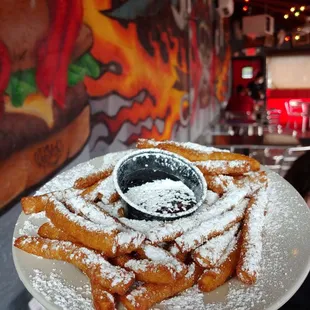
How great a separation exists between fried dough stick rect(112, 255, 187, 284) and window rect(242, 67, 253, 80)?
1384 cm

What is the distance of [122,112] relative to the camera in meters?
2.96

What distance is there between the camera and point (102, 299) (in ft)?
2.29

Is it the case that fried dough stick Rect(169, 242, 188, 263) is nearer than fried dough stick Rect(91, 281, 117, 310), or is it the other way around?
fried dough stick Rect(91, 281, 117, 310)

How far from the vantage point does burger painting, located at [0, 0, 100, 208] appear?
1.62 metres

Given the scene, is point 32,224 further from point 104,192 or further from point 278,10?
point 278,10

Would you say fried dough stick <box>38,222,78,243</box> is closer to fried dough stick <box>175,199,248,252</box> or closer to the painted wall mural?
fried dough stick <box>175,199,248,252</box>

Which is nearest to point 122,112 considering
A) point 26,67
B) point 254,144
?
point 26,67

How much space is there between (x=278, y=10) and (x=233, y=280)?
11.8 meters

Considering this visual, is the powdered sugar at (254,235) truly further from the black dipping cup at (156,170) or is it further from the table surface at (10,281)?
the table surface at (10,281)

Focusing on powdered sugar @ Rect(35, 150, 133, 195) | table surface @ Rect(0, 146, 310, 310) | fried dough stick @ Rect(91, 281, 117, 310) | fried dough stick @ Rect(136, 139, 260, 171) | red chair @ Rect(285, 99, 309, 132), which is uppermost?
fried dough stick @ Rect(136, 139, 260, 171)

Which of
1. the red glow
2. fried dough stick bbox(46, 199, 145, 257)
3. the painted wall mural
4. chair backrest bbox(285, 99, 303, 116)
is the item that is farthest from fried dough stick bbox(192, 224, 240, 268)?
the red glow

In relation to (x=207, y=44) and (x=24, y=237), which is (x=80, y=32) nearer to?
(x=24, y=237)

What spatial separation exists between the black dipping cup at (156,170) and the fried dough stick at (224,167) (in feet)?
0.09

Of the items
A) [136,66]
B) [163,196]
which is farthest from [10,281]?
[136,66]
